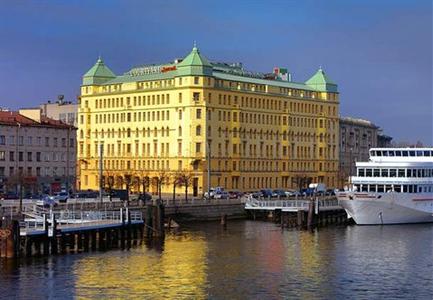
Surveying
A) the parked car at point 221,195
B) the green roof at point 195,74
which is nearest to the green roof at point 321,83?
the green roof at point 195,74

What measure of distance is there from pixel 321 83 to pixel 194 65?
39908 mm

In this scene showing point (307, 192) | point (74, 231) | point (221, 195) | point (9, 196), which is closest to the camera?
point (74, 231)

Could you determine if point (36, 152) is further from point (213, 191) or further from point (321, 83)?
point (321, 83)

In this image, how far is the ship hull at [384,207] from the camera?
11081 cm

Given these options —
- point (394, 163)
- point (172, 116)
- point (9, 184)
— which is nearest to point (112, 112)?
point (172, 116)

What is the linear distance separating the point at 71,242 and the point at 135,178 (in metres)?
73.5

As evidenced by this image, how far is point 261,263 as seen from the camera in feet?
243

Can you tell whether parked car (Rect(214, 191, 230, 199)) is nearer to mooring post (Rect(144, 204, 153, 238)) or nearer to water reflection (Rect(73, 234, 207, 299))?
mooring post (Rect(144, 204, 153, 238))

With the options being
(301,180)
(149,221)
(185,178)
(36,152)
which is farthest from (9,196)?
(301,180)

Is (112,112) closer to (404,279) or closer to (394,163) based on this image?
(394,163)

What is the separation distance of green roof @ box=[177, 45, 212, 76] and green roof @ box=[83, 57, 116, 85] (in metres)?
22.3

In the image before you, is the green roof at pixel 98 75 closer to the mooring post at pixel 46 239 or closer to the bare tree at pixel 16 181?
the bare tree at pixel 16 181

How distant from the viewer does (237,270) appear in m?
69.8

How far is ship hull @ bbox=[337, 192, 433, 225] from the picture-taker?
364 feet
